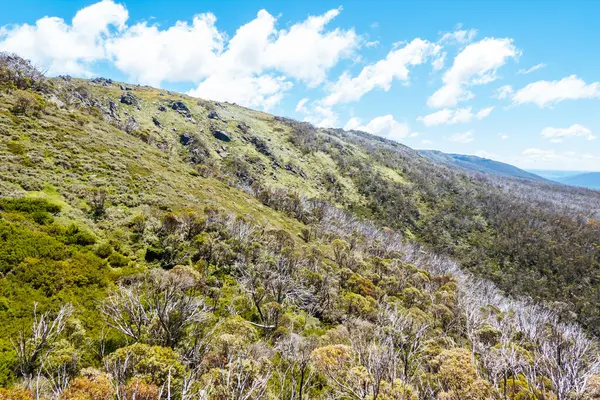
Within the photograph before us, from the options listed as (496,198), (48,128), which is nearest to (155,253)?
(48,128)

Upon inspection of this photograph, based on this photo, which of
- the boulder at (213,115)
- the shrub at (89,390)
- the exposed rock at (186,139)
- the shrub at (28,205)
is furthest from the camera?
the boulder at (213,115)

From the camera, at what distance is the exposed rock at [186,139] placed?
139500mm

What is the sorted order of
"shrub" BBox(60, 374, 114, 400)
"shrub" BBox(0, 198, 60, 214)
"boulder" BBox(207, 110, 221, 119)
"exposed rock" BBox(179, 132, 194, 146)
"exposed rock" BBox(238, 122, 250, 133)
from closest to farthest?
"shrub" BBox(60, 374, 114, 400) < "shrub" BBox(0, 198, 60, 214) < "exposed rock" BBox(179, 132, 194, 146) < "exposed rock" BBox(238, 122, 250, 133) < "boulder" BBox(207, 110, 221, 119)

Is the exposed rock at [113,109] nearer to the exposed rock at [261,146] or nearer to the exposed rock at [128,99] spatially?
the exposed rock at [128,99]

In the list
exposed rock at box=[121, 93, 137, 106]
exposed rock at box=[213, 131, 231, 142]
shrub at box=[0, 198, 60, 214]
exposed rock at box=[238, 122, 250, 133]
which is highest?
exposed rock at box=[121, 93, 137, 106]

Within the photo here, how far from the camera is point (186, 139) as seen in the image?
141 metres

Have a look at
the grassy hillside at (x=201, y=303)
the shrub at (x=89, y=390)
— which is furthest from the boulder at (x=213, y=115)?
the shrub at (x=89, y=390)

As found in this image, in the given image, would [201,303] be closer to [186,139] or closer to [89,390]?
[89,390]

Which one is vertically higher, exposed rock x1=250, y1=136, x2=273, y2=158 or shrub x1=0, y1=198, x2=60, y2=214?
exposed rock x1=250, y1=136, x2=273, y2=158

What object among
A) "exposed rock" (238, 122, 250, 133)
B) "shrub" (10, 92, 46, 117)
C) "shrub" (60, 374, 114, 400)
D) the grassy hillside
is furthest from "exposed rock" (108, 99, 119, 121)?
"shrub" (60, 374, 114, 400)

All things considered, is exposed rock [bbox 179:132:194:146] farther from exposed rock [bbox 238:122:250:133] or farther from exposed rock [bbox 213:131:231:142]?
exposed rock [bbox 238:122:250:133]

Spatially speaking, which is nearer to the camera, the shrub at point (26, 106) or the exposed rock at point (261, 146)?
the shrub at point (26, 106)

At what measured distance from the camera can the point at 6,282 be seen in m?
17.4

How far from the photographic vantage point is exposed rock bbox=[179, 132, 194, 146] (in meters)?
140
